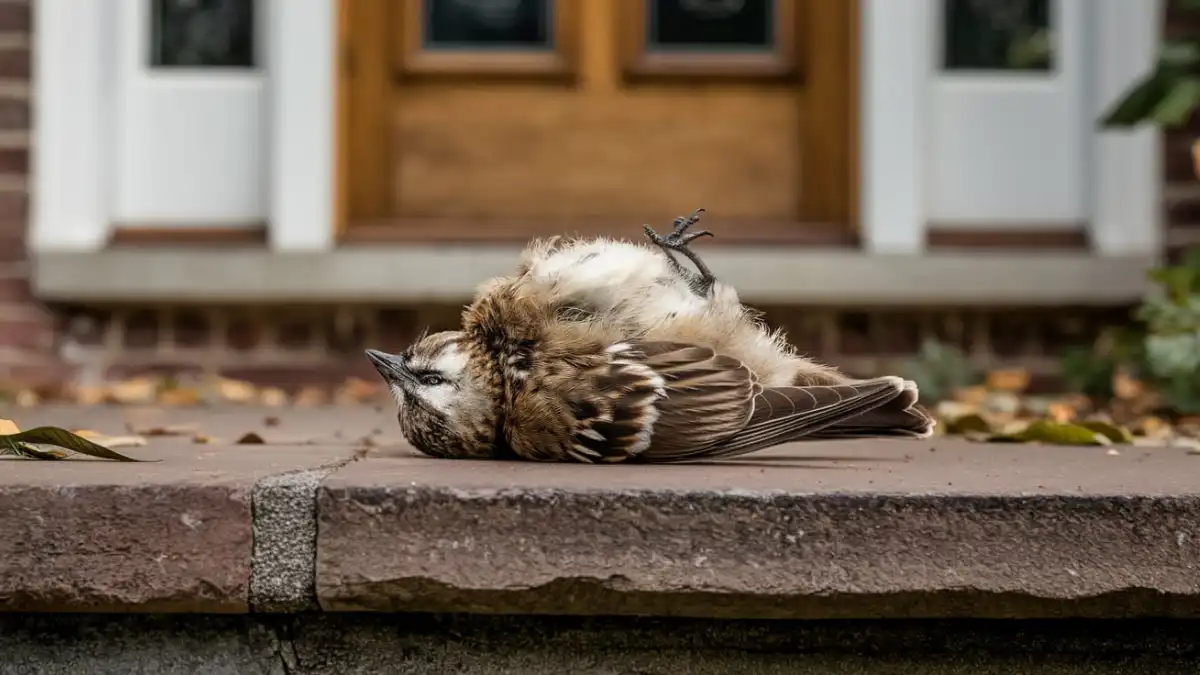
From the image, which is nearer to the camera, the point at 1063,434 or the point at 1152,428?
the point at 1063,434

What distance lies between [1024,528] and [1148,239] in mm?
2911

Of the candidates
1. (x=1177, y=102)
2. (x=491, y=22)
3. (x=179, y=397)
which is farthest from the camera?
(x=491, y=22)

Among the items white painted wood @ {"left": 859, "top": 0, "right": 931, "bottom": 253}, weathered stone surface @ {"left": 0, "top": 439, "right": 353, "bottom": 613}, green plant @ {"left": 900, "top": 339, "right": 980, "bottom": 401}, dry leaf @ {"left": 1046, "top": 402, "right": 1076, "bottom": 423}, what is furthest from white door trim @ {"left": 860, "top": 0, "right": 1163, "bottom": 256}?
weathered stone surface @ {"left": 0, "top": 439, "right": 353, "bottom": 613}

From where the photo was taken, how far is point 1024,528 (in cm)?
154

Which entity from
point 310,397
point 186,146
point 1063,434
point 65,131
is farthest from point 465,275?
point 1063,434

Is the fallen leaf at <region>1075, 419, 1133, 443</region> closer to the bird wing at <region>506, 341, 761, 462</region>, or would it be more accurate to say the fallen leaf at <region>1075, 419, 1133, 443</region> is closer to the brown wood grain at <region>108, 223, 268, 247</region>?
the bird wing at <region>506, 341, 761, 462</region>

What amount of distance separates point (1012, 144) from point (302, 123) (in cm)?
221

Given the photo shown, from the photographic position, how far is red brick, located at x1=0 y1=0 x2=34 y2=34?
4188mm

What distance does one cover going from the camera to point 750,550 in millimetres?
1532

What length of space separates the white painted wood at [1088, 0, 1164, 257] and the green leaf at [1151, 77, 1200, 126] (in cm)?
60

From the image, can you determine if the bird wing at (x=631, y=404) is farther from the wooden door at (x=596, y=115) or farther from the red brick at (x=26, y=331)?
the red brick at (x=26, y=331)

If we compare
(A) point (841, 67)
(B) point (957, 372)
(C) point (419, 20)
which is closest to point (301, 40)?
(C) point (419, 20)

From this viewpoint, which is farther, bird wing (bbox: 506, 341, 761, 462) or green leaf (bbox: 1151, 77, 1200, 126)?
green leaf (bbox: 1151, 77, 1200, 126)

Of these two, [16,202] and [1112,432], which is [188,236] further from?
[1112,432]
